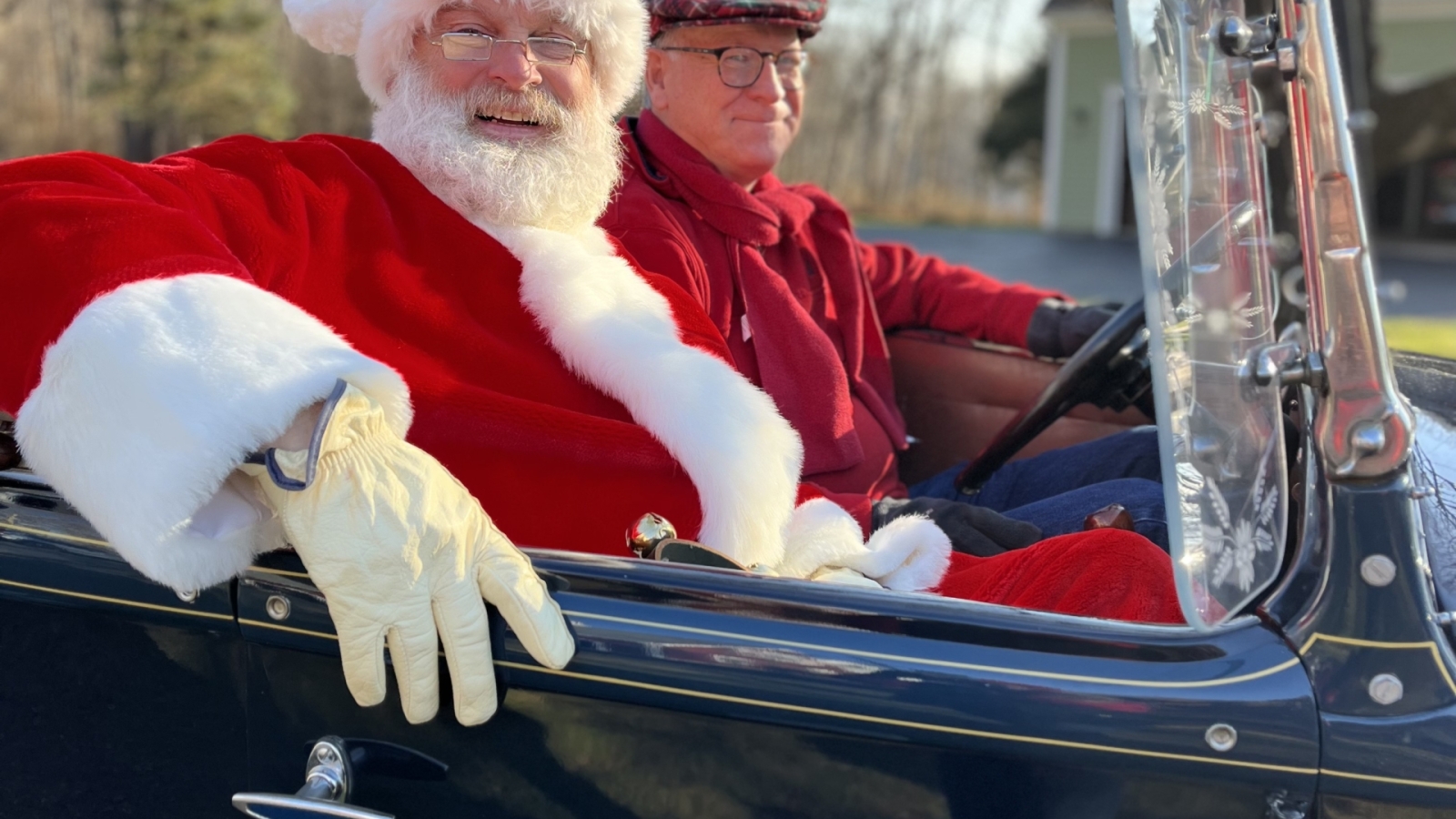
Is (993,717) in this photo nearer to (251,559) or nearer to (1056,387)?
(251,559)

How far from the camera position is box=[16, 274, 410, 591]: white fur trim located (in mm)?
1206

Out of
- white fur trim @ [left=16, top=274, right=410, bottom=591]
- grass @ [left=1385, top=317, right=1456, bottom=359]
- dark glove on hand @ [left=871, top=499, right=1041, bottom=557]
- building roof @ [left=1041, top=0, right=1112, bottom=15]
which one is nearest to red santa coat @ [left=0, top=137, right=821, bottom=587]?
white fur trim @ [left=16, top=274, right=410, bottom=591]

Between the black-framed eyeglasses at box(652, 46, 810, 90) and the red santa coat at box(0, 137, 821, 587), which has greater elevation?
the black-framed eyeglasses at box(652, 46, 810, 90)

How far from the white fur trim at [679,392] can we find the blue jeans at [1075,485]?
22.2 inches

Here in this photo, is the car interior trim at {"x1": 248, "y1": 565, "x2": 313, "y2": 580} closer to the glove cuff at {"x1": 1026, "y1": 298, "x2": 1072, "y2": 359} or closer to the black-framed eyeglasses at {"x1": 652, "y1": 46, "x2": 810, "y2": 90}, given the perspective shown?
the black-framed eyeglasses at {"x1": 652, "y1": 46, "x2": 810, "y2": 90}

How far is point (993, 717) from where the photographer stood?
111 centimetres

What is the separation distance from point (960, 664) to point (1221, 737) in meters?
0.24

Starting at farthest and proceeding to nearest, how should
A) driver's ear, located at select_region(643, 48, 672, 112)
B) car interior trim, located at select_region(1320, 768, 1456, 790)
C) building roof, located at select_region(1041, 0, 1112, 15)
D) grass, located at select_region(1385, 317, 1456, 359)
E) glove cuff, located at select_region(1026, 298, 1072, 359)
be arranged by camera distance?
building roof, located at select_region(1041, 0, 1112, 15) < grass, located at select_region(1385, 317, 1456, 359) < glove cuff, located at select_region(1026, 298, 1072, 359) < driver's ear, located at select_region(643, 48, 672, 112) < car interior trim, located at select_region(1320, 768, 1456, 790)

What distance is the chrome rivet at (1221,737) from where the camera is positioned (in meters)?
1.08

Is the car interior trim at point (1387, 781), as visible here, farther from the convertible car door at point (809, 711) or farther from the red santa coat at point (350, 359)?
the red santa coat at point (350, 359)

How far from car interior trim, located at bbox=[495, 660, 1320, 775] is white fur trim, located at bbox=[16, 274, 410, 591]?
0.35 metres

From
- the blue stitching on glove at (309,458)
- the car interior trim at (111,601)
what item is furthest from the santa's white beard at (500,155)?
the car interior trim at (111,601)

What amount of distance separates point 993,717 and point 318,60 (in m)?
15.3

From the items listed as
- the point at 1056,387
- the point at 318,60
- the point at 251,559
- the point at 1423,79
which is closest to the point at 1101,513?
the point at 1056,387
